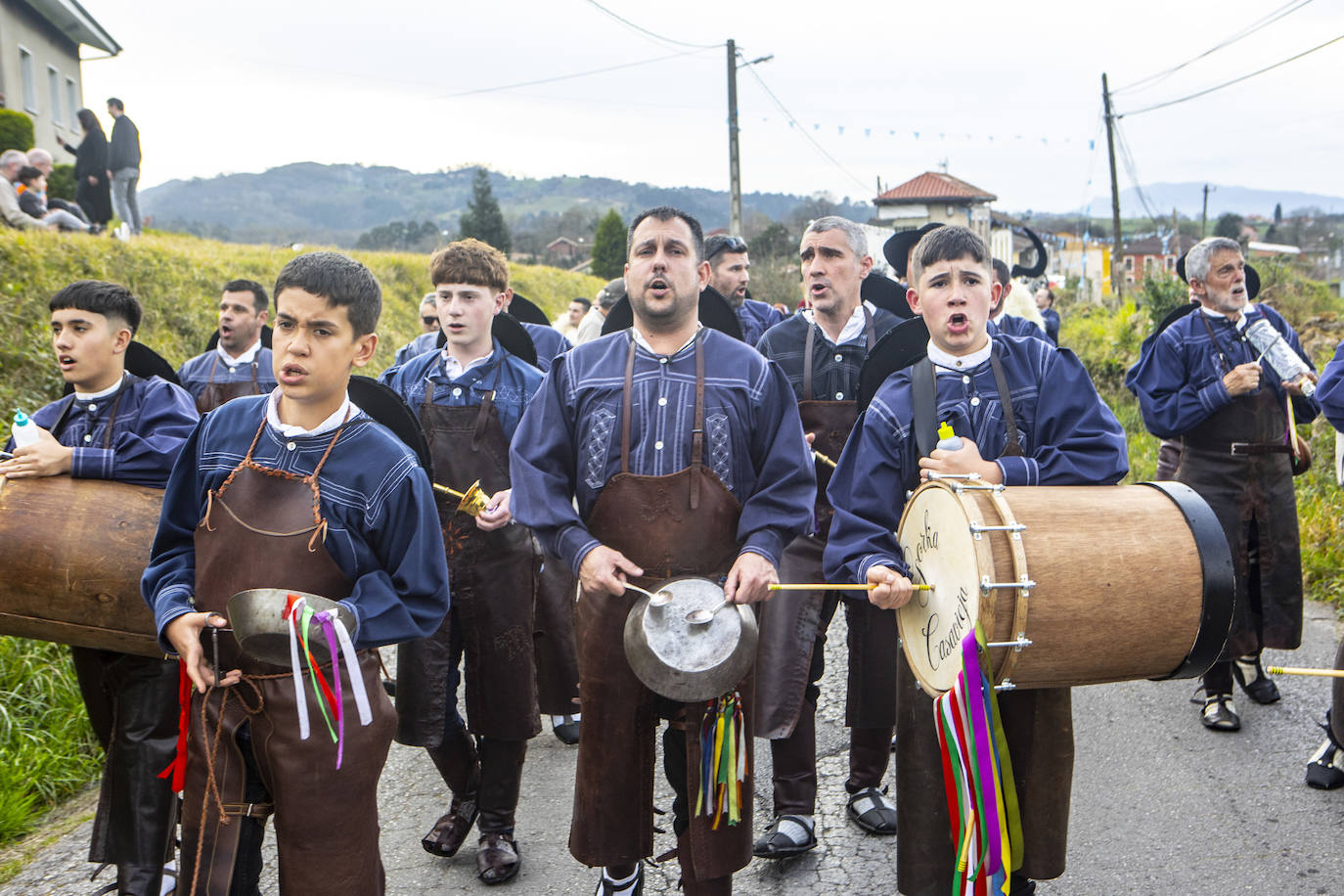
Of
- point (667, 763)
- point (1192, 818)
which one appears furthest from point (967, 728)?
point (1192, 818)

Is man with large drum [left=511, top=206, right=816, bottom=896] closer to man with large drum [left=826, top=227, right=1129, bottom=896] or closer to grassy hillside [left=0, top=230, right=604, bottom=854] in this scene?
man with large drum [left=826, top=227, right=1129, bottom=896]

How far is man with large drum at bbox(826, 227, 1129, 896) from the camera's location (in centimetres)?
315

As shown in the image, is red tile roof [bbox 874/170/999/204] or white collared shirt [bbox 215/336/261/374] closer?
white collared shirt [bbox 215/336/261/374]

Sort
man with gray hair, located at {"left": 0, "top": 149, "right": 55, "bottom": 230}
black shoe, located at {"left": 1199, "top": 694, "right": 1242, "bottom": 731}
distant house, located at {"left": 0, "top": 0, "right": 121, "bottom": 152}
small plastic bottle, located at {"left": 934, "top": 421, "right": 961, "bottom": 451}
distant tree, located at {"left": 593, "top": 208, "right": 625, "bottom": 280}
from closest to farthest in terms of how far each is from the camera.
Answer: small plastic bottle, located at {"left": 934, "top": 421, "right": 961, "bottom": 451} < black shoe, located at {"left": 1199, "top": 694, "right": 1242, "bottom": 731} < man with gray hair, located at {"left": 0, "top": 149, "right": 55, "bottom": 230} < distant house, located at {"left": 0, "top": 0, "right": 121, "bottom": 152} < distant tree, located at {"left": 593, "top": 208, "right": 625, "bottom": 280}

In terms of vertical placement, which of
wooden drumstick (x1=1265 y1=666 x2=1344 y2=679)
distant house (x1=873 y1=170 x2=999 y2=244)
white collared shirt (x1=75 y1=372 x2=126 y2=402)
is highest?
distant house (x1=873 y1=170 x2=999 y2=244)

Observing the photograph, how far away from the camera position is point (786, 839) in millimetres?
4152

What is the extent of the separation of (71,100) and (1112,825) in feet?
102

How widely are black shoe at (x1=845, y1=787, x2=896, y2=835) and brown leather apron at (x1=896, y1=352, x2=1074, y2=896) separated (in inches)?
43.6

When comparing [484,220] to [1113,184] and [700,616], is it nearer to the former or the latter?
[1113,184]

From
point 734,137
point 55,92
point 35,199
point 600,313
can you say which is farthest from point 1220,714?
point 55,92

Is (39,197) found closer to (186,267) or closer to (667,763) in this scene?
(186,267)

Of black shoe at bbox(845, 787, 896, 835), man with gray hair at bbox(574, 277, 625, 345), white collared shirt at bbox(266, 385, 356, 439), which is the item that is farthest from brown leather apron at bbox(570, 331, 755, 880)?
man with gray hair at bbox(574, 277, 625, 345)

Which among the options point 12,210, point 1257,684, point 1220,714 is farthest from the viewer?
point 12,210

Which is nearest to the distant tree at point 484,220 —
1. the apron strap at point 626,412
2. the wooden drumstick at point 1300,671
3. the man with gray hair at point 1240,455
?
the man with gray hair at point 1240,455
